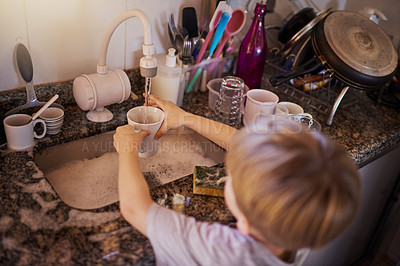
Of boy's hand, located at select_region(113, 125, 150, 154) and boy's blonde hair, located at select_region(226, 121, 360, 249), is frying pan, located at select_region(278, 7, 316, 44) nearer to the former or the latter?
boy's hand, located at select_region(113, 125, 150, 154)

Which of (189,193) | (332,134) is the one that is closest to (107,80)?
(189,193)

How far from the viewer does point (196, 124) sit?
1.08m

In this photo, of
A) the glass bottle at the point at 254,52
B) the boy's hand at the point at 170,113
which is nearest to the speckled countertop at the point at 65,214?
the boy's hand at the point at 170,113

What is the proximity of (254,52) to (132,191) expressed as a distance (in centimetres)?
73

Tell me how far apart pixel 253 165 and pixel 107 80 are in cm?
63

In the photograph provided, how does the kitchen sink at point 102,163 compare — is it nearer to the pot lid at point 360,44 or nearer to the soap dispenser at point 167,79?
the soap dispenser at point 167,79

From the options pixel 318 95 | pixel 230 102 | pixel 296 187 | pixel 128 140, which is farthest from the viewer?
pixel 318 95

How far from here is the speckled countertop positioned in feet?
2.25

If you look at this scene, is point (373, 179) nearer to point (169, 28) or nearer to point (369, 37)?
point (369, 37)

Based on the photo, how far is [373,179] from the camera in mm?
1362

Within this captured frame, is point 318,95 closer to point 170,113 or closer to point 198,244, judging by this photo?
point 170,113

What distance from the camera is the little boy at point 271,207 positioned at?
0.55m

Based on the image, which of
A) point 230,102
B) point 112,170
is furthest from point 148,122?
point 230,102

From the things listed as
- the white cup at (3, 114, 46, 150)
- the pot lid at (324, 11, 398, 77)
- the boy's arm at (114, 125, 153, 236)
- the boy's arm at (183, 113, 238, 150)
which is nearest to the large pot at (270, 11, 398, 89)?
the pot lid at (324, 11, 398, 77)
